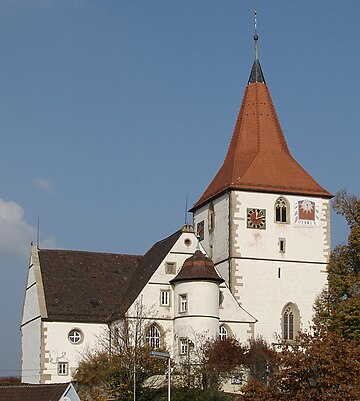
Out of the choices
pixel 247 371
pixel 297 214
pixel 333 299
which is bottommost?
pixel 247 371

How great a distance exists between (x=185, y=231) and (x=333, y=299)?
8.87 meters

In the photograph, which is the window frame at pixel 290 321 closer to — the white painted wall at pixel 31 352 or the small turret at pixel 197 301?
the small turret at pixel 197 301

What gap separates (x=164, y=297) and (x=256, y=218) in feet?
23.7

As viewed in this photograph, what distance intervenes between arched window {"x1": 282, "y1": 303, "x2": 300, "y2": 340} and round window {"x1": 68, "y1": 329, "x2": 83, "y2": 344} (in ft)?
35.2

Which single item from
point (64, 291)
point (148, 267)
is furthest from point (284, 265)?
point (64, 291)

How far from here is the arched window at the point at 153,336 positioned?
55.4 metres

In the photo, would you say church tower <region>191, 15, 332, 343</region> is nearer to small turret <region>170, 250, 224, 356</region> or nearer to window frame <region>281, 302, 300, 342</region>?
window frame <region>281, 302, 300, 342</region>

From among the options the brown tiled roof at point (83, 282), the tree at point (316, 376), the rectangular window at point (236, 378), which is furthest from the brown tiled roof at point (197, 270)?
the tree at point (316, 376)

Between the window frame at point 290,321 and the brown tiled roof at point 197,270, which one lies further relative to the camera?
the window frame at point 290,321

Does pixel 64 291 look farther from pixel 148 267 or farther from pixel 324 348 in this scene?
pixel 324 348

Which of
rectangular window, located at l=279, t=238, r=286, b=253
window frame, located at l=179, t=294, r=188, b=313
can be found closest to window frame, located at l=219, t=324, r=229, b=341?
window frame, located at l=179, t=294, r=188, b=313

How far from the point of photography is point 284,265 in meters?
59.2

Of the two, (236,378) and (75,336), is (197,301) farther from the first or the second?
(75,336)

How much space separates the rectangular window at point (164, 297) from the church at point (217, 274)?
51 mm
